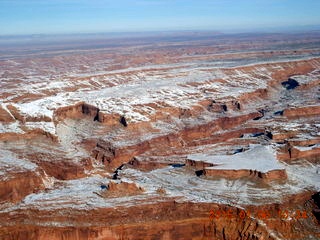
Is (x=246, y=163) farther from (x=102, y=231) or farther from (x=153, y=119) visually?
(x=153, y=119)

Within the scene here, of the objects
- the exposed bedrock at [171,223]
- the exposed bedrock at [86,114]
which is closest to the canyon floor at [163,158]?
the exposed bedrock at [171,223]

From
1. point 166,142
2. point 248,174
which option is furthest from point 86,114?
point 248,174

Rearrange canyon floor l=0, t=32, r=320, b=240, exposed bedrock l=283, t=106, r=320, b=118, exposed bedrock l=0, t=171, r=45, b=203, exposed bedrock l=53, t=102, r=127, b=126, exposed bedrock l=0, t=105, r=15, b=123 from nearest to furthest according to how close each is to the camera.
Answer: canyon floor l=0, t=32, r=320, b=240, exposed bedrock l=0, t=171, r=45, b=203, exposed bedrock l=0, t=105, r=15, b=123, exposed bedrock l=53, t=102, r=127, b=126, exposed bedrock l=283, t=106, r=320, b=118

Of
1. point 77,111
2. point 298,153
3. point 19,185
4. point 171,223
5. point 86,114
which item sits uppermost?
point 298,153

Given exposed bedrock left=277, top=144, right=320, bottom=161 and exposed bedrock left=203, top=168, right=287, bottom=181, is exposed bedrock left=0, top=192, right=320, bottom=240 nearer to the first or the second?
exposed bedrock left=203, top=168, right=287, bottom=181

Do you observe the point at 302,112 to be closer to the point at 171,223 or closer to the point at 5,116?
the point at 171,223

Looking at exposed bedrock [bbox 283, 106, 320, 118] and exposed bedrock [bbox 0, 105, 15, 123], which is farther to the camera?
exposed bedrock [bbox 283, 106, 320, 118]

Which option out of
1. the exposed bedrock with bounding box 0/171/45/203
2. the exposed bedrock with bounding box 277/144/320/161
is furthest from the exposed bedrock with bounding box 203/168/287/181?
the exposed bedrock with bounding box 0/171/45/203

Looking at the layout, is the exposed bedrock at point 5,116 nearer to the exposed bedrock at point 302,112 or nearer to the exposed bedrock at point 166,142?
the exposed bedrock at point 166,142
